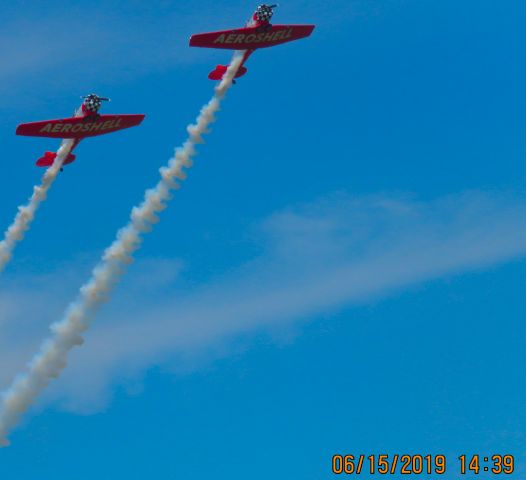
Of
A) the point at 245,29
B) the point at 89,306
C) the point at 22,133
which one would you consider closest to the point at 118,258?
the point at 89,306

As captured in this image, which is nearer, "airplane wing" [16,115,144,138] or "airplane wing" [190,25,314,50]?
"airplane wing" [16,115,144,138]

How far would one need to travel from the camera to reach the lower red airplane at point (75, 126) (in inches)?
4759

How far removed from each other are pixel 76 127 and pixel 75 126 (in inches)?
6.3

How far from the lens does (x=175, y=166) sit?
122 meters

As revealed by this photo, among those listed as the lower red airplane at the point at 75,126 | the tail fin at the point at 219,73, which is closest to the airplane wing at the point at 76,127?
the lower red airplane at the point at 75,126

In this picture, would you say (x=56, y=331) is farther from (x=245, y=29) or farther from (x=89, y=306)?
(x=245, y=29)

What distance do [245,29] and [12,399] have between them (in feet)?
117

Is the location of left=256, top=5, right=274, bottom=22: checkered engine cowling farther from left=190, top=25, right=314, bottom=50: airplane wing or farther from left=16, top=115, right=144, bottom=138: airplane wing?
left=16, top=115, right=144, bottom=138: airplane wing

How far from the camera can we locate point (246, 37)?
124 m

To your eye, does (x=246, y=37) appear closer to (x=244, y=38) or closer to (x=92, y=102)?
(x=244, y=38)

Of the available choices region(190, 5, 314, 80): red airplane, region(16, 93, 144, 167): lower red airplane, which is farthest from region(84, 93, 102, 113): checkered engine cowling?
region(190, 5, 314, 80): red airplane

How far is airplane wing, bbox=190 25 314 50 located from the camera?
122 metres

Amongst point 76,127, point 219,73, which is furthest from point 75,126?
point 219,73

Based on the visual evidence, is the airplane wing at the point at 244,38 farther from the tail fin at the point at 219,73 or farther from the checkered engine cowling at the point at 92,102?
the checkered engine cowling at the point at 92,102
